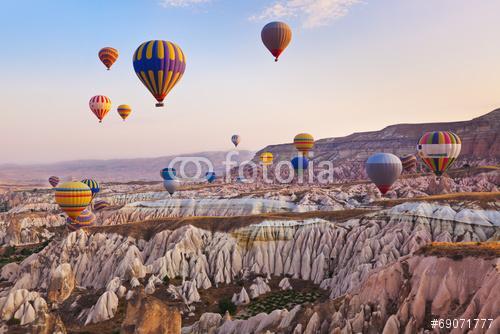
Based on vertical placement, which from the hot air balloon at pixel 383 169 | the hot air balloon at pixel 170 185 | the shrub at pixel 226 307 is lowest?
the shrub at pixel 226 307

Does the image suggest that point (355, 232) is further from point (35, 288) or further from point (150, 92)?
point (35, 288)

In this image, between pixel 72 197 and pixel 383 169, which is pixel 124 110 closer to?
pixel 72 197

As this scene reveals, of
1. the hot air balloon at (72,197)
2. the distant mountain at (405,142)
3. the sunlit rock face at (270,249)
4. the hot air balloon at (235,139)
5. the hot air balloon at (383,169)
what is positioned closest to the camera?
the sunlit rock face at (270,249)

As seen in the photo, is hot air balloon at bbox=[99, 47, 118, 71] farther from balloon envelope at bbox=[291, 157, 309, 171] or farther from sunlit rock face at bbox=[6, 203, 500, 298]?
balloon envelope at bbox=[291, 157, 309, 171]

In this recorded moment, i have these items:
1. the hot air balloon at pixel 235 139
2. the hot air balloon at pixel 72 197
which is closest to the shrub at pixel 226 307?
the hot air balloon at pixel 72 197

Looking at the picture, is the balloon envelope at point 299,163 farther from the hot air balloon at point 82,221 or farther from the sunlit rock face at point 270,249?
the sunlit rock face at point 270,249

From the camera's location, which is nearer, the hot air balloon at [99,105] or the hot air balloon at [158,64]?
the hot air balloon at [158,64]
